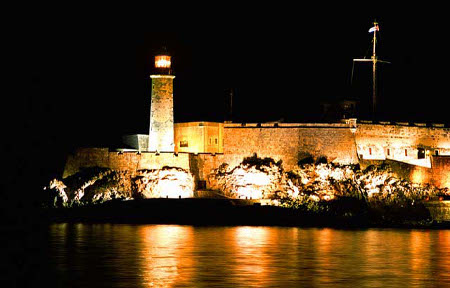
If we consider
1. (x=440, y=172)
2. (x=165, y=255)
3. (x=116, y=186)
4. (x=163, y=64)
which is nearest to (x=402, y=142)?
(x=440, y=172)

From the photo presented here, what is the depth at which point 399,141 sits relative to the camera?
197ft

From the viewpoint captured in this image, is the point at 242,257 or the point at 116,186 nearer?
the point at 242,257

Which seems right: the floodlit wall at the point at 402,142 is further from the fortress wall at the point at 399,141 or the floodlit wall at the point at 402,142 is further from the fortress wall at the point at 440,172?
the fortress wall at the point at 440,172

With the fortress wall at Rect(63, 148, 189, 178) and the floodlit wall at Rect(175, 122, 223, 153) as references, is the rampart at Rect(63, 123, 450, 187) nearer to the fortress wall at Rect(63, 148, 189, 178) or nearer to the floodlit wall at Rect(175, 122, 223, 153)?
the fortress wall at Rect(63, 148, 189, 178)

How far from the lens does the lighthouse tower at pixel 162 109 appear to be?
57125mm

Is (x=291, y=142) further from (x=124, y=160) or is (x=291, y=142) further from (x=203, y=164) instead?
(x=124, y=160)

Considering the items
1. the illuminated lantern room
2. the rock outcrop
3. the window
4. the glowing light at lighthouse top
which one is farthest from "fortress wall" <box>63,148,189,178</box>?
the window

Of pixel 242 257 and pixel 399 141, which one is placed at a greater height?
pixel 399 141

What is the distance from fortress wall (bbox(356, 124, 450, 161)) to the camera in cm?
5831

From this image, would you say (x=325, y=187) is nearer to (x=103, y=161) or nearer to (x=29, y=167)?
(x=103, y=161)

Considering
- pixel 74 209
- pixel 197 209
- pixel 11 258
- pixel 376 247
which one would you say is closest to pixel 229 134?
pixel 197 209

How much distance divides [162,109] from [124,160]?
414 cm

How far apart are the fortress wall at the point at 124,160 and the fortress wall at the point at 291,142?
3851mm

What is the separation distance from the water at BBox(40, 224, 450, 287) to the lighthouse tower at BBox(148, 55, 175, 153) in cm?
860
